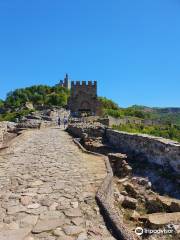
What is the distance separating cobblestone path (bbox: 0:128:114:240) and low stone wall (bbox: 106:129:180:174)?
65.2 inches

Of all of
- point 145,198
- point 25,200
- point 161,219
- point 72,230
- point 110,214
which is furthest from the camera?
point 145,198

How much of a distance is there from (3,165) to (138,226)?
179 inches

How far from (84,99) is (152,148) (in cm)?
3614

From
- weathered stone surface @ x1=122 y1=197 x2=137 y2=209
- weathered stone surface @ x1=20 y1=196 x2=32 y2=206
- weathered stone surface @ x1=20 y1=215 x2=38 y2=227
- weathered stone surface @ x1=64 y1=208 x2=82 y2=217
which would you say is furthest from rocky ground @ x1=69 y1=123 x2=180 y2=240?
weathered stone surface @ x1=20 y1=196 x2=32 y2=206

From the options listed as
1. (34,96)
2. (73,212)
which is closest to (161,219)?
(73,212)

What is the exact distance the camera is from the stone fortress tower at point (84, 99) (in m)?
46.2

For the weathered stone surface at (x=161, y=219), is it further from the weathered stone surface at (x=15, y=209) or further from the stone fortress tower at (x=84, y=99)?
the stone fortress tower at (x=84, y=99)

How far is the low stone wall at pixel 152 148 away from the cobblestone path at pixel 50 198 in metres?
1.66

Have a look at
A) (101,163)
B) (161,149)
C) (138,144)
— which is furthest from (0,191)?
(138,144)

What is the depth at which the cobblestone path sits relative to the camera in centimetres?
456

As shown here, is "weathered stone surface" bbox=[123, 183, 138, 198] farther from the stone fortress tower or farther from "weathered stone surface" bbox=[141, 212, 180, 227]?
the stone fortress tower

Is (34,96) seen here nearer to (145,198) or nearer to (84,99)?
(84,99)

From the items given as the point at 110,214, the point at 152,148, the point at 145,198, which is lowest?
the point at 145,198

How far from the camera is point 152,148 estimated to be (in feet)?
34.1
